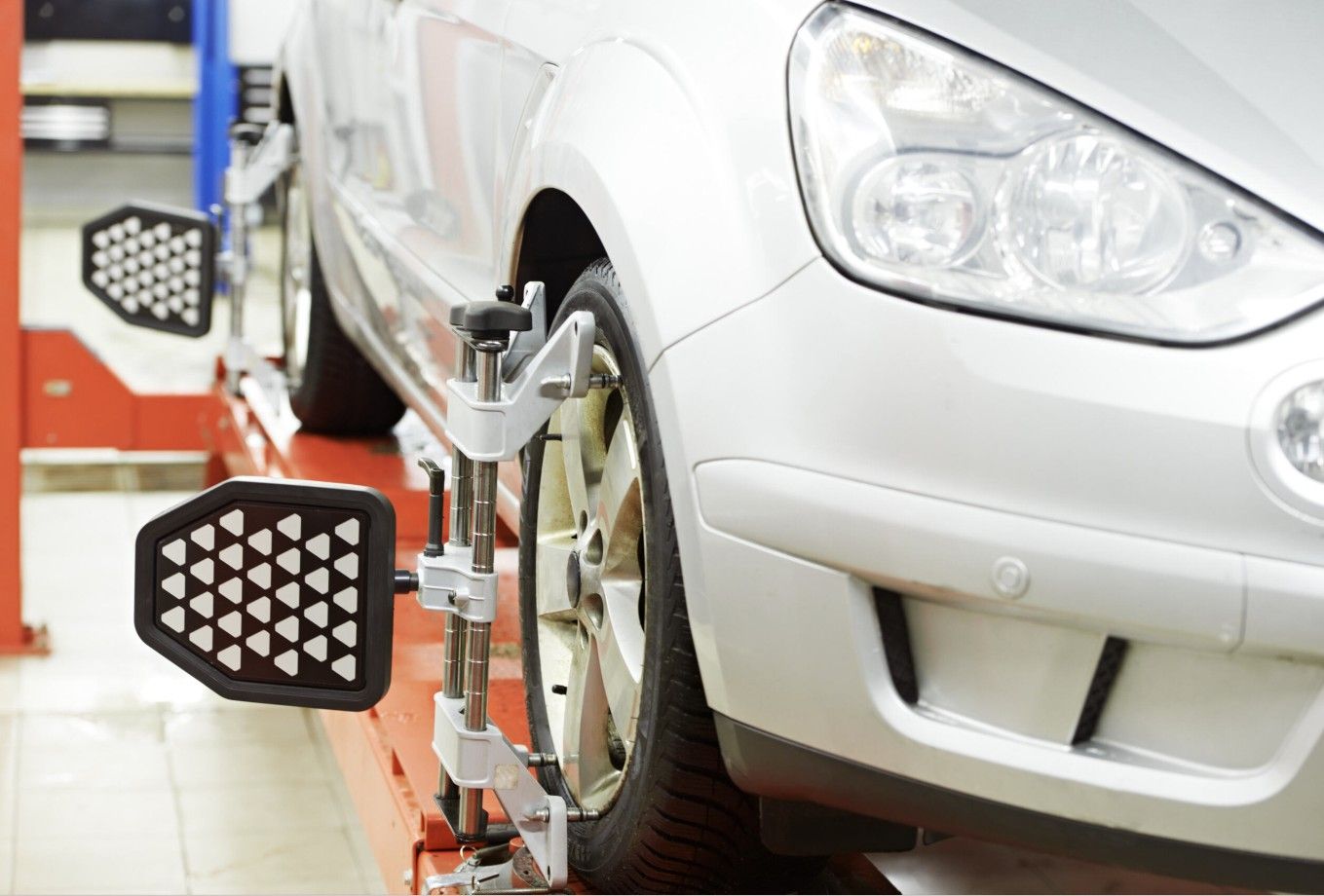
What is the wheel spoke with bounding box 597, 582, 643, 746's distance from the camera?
1444 mm

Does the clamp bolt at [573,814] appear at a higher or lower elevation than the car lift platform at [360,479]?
higher

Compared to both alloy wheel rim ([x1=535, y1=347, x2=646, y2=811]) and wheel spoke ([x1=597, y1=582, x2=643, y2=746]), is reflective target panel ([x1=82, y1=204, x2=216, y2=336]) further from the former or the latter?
wheel spoke ([x1=597, y1=582, x2=643, y2=746])

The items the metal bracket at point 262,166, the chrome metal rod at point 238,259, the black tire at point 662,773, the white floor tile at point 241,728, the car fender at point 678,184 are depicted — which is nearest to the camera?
the car fender at point 678,184

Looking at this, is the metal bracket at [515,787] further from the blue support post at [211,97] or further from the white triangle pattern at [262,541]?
the blue support post at [211,97]

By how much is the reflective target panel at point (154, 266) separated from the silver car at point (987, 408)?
2.56m

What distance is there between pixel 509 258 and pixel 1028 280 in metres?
0.71

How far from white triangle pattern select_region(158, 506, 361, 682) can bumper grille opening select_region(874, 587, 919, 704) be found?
522 millimetres

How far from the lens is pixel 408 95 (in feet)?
7.41

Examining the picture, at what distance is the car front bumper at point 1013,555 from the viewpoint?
104cm

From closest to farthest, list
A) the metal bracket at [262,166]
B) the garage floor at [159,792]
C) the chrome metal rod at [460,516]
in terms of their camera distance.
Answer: the chrome metal rod at [460,516] < the garage floor at [159,792] < the metal bracket at [262,166]

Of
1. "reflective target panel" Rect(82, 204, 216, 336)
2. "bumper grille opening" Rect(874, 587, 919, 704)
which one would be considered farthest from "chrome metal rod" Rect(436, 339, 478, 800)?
"reflective target panel" Rect(82, 204, 216, 336)

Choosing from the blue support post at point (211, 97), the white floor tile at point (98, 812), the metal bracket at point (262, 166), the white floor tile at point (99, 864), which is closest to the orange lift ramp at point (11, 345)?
the metal bracket at point (262, 166)

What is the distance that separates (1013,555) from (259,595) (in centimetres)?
73

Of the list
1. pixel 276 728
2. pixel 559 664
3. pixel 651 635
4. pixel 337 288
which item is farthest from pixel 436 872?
pixel 337 288
